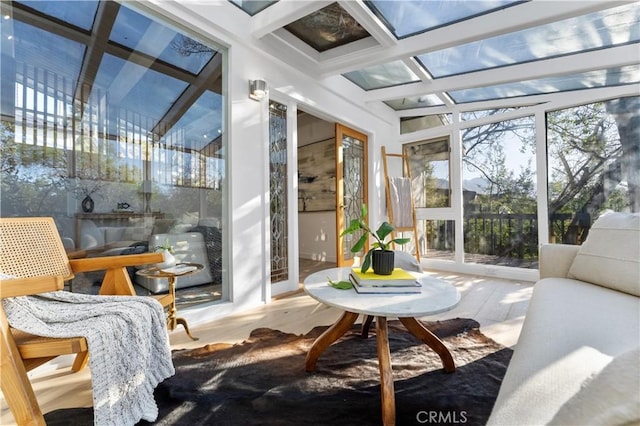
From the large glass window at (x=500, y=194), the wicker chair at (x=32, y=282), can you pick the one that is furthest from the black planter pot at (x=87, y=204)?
the large glass window at (x=500, y=194)

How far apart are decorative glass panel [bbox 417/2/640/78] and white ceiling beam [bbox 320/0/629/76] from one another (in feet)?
1.30

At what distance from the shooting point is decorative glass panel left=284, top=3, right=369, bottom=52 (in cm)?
250

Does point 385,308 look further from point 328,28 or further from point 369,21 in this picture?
point 328,28

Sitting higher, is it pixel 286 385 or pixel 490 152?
pixel 490 152

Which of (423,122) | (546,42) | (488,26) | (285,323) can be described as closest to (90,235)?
(285,323)

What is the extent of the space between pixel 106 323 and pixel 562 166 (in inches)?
176

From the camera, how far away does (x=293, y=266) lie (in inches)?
125

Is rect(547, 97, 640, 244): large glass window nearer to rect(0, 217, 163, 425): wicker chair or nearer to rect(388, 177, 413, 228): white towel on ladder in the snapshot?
rect(388, 177, 413, 228): white towel on ladder

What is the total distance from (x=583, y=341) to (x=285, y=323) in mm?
1797

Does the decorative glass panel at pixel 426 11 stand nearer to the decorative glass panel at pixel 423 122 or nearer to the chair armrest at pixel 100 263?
the decorative glass panel at pixel 423 122

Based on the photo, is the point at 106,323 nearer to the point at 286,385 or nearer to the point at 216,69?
the point at 286,385

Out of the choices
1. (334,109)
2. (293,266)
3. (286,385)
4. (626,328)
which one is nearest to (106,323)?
(286,385)

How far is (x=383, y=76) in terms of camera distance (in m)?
3.61

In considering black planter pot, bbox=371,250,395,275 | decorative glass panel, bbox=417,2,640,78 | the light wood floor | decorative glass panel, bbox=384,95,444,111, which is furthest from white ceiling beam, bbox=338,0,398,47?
the light wood floor
